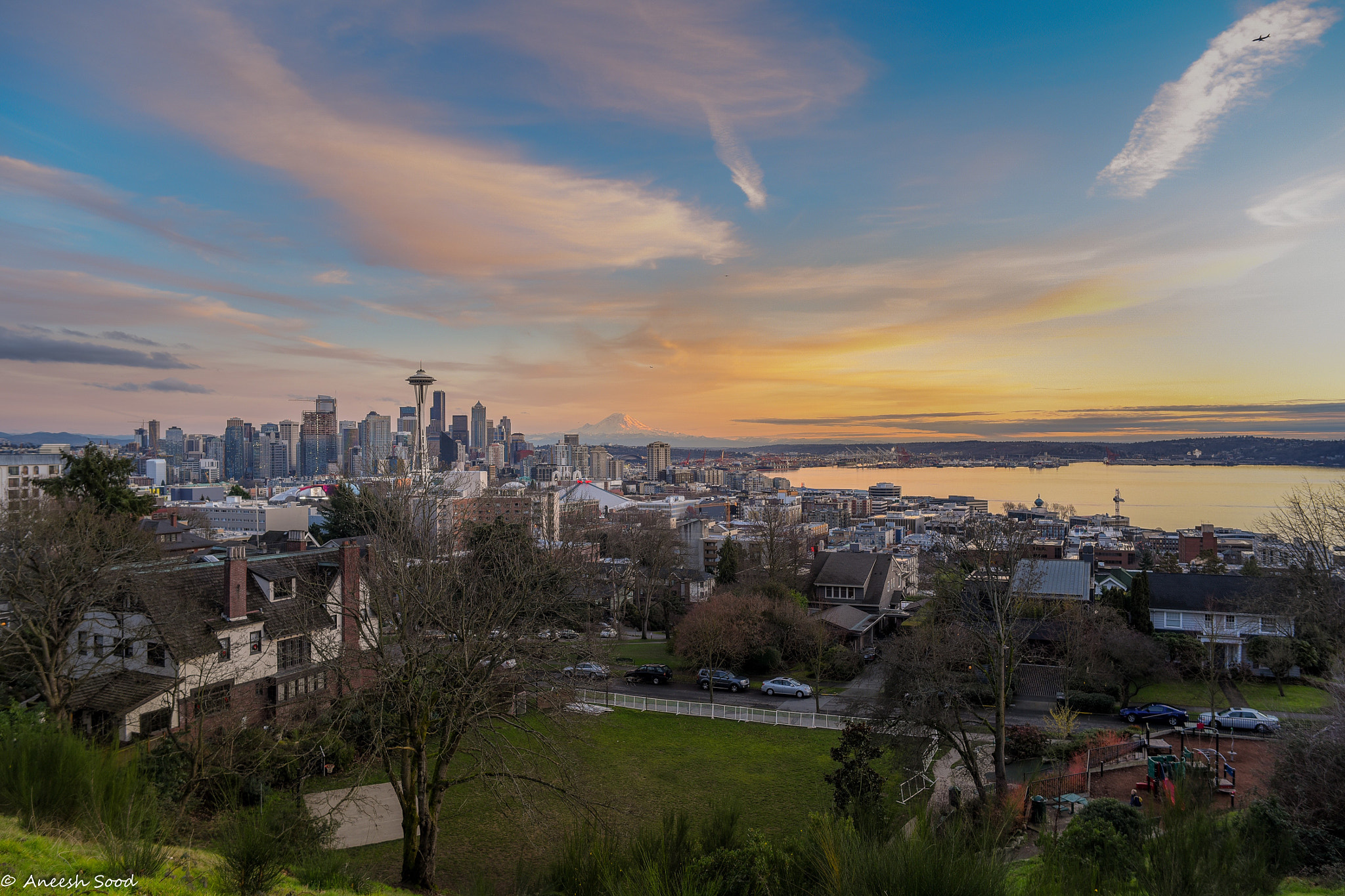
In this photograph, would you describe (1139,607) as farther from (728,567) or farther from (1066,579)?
(728,567)

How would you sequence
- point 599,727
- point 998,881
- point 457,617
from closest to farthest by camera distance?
point 998,881
point 457,617
point 599,727

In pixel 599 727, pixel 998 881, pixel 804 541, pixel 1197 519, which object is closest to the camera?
pixel 998 881

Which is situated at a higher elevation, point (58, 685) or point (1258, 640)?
point (58, 685)

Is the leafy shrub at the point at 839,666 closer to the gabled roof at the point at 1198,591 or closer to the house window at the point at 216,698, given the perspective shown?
the gabled roof at the point at 1198,591

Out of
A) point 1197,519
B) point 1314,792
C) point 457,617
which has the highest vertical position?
point 457,617

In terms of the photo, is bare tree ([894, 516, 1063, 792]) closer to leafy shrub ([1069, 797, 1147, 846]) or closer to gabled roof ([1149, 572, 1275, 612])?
leafy shrub ([1069, 797, 1147, 846])

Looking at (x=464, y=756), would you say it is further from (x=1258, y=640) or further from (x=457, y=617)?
(x=1258, y=640)

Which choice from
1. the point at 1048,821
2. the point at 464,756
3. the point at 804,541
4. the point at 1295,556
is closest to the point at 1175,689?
the point at 1295,556

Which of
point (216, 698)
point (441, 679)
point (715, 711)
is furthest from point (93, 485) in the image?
point (715, 711)

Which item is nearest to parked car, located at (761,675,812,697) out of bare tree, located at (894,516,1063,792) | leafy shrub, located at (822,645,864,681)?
leafy shrub, located at (822,645,864,681)
